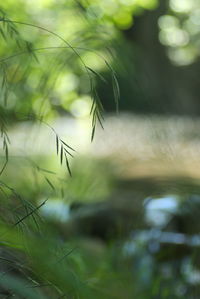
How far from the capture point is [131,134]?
193 inches

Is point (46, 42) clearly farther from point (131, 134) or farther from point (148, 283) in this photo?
point (131, 134)

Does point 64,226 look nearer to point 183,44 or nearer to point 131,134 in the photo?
point 131,134

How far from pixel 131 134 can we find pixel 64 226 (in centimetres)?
244

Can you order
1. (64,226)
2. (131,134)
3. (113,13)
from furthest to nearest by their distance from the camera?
(131,134)
(113,13)
(64,226)

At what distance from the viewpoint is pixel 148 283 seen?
1.85 metres

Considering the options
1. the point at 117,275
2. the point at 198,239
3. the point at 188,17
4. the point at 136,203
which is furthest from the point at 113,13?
the point at 188,17

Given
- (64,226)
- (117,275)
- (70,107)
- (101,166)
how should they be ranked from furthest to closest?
(101,166) → (70,107) → (64,226) → (117,275)

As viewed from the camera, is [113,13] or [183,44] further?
[183,44]

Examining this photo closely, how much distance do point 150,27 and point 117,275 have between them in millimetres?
6205

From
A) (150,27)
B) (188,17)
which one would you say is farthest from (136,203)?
(150,27)

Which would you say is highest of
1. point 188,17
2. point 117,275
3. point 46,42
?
point 188,17

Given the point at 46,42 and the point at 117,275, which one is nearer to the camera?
the point at 117,275

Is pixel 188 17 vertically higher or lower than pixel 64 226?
higher

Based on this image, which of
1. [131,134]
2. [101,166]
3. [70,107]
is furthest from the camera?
[131,134]
